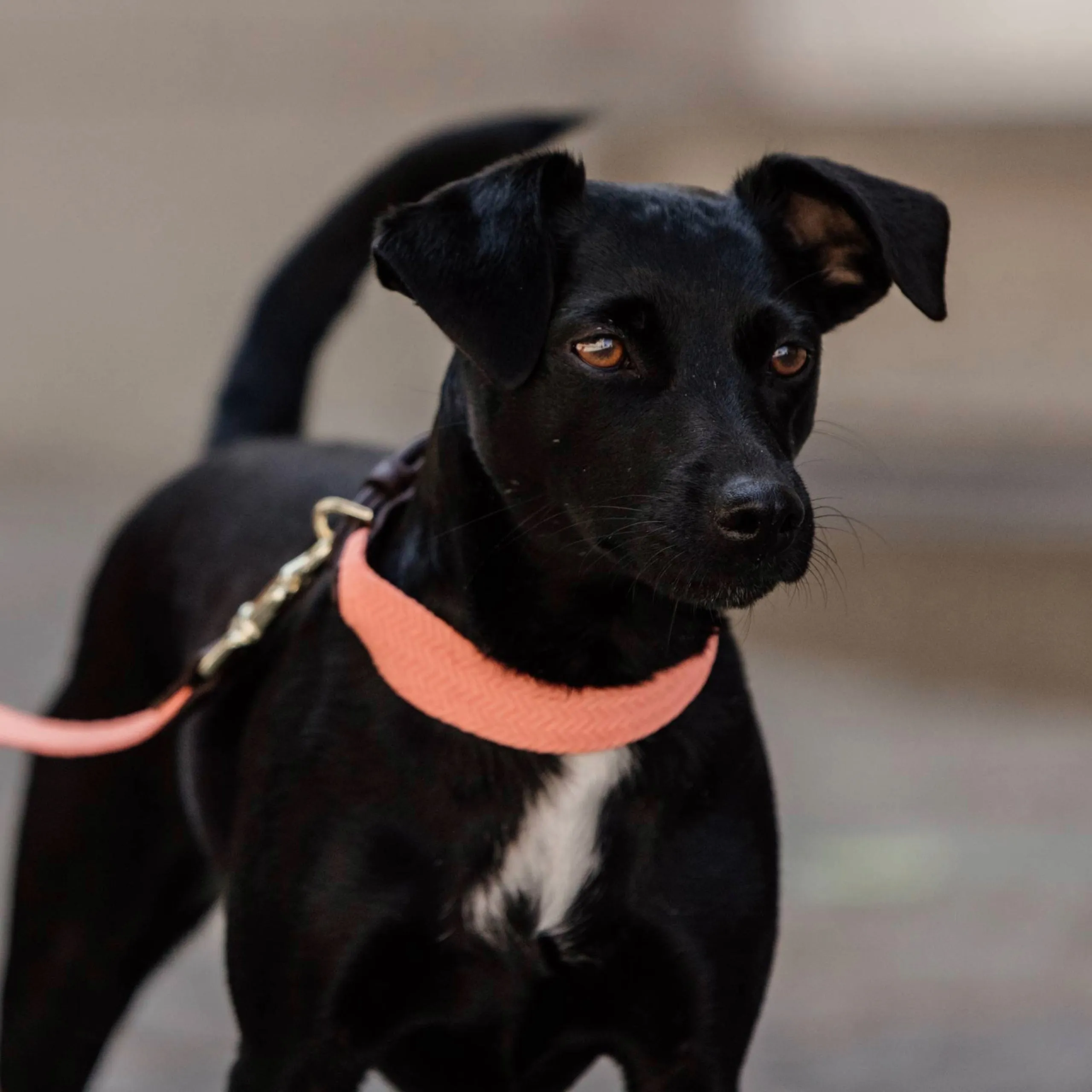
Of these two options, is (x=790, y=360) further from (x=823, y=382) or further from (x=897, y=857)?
(x=823, y=382)

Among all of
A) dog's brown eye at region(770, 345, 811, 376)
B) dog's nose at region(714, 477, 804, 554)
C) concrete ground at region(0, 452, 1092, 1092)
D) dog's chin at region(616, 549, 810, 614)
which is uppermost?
dog's brown eye at region(770, 345, 811, 376)

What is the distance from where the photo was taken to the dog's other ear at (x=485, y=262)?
225 cm

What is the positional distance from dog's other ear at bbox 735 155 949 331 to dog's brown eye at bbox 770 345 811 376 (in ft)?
0.44

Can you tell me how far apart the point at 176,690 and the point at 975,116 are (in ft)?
21.7

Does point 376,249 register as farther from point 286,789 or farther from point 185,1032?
point 185,1032

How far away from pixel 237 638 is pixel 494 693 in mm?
Result: 429

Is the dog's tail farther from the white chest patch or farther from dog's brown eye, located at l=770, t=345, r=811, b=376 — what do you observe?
the white chest patch

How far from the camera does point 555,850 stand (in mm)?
2443

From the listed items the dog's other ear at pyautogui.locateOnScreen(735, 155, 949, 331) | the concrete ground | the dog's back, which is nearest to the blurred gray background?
the concrete ground

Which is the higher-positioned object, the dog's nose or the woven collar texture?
the dog's nose

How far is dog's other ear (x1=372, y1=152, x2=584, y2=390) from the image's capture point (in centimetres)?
225

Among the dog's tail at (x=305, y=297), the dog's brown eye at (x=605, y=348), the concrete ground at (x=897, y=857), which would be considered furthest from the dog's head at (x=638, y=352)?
the dog's tail at (x=305, y=297)

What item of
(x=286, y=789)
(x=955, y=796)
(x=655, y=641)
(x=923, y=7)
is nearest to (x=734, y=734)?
(x=655, y=641)

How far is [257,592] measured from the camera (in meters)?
2.96
